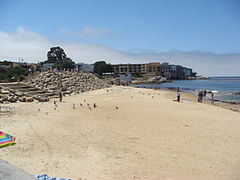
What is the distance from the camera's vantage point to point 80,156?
5.71 metres

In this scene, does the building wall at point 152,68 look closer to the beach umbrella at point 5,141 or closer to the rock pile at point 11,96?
the rock pile at point 11,96

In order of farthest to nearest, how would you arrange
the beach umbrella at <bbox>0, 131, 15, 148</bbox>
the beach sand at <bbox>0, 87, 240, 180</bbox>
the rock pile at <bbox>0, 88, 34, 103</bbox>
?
Answer: the rock pile at <bbox>0, 88, 34, 103</bbox> < the beach umbrella at <bbox>0, 131, 15, 148</bbox> < the beach sand at <bbox>0, 87, 240, 180</bbox>

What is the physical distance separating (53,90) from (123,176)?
1962 cm

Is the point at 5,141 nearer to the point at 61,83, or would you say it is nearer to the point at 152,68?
the point at 61,83

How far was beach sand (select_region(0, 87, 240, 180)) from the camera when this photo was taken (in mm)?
4891

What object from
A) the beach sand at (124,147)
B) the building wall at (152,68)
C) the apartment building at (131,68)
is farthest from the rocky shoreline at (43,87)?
the apartment building at (131,68)

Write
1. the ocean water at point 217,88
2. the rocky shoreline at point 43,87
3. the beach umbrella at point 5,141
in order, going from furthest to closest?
the ocean water at point 217,88 → the rocky shoreline at point 43,87 → the beach umbrella at point 5,141

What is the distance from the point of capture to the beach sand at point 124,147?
16.0 feet

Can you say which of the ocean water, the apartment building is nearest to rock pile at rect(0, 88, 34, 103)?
the ocean water

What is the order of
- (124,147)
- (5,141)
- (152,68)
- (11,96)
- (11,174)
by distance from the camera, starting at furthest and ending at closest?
(152,68)
(11,96)
(124,147)
(5,141)
(11,174)

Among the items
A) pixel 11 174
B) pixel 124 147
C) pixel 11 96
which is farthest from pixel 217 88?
pixel 11 174

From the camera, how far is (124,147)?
6.49 m

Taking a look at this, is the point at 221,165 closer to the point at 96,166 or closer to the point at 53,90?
the point at 96,166

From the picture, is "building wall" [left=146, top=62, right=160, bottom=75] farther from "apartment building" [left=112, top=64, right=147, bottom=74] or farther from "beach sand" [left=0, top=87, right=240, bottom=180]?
"beach sand" [left=0, top=87, right=240, bottom=180]
